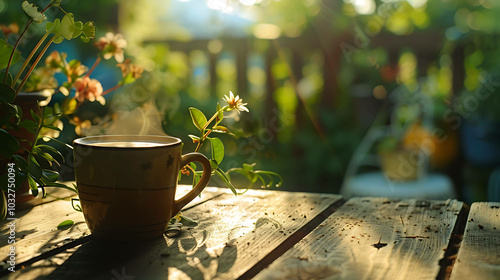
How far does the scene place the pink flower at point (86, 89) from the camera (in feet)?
3.44

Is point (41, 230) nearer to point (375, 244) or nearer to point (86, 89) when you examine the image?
point (86, 89)

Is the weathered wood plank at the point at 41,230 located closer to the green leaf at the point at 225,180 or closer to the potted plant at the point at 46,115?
the potted plant at the point at 46,115

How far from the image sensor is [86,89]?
3.45 feet

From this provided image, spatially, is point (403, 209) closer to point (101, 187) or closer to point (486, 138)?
point (101, 187)

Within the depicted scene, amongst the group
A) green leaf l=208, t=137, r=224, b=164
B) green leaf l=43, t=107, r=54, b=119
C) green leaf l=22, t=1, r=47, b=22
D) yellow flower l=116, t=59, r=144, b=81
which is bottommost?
green leaf l=208, t=137, r=224, b=164

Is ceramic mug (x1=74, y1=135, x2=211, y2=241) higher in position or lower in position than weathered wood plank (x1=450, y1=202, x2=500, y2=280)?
higher

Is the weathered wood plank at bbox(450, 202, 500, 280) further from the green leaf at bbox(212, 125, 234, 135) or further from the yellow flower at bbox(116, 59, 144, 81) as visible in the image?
the yellow flower at bbox(116, 59, 144, 81)

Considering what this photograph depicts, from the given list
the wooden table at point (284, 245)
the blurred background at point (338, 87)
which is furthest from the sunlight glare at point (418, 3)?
the wooden table at point (284, 245)

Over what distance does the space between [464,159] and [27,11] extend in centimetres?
267

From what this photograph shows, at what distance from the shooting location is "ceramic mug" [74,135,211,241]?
739mm

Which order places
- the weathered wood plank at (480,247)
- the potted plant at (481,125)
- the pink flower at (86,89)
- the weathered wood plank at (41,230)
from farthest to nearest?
the potted plant at (481,125) → the pink flower at (86,89) → the weathered wood plank at (41,230) → the weathered wood plank at (480,247)

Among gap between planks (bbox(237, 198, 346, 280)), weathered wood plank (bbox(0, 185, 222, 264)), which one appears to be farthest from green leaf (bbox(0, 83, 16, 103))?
gap between planks (bbox(237, 198, 346, 280))

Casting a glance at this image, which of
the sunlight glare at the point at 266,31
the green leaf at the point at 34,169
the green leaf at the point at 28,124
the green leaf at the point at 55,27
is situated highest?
the sunlight glare at the point at 266,31

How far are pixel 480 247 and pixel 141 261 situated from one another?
1.62 ft
